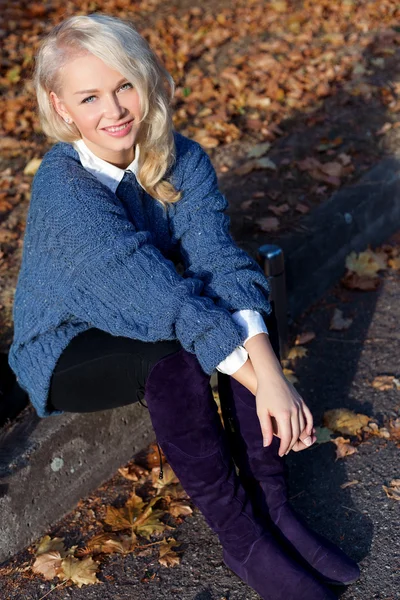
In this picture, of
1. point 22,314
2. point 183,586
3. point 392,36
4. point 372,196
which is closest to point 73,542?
point 183,586

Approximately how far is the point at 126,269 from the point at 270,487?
2.77ft

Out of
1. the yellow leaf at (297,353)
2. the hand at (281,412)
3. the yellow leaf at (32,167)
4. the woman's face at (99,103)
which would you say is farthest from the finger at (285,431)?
the yellow leaf at (32,167)

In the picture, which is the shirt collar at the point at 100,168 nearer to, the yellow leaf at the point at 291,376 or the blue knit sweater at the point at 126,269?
the blue knit sweater at the point at 126,269

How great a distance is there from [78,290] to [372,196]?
2321 millimetres

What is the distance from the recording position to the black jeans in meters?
2.38

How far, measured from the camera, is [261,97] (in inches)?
206

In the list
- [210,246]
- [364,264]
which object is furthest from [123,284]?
[364,264]

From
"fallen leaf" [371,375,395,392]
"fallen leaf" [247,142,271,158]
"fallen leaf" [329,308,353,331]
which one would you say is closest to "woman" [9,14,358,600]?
"fallen leaf" [371,375,395,392]

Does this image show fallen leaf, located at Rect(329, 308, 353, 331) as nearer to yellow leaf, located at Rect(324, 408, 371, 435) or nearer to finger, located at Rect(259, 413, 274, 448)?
yellow leaf, located at Rect(324, 408, 371, 435)

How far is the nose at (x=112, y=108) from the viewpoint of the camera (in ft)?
7.86

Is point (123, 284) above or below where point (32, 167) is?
above

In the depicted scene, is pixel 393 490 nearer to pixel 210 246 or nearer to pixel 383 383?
pixel 383 383

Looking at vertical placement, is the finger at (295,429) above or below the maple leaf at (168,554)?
above

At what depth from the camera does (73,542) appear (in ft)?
8.94
